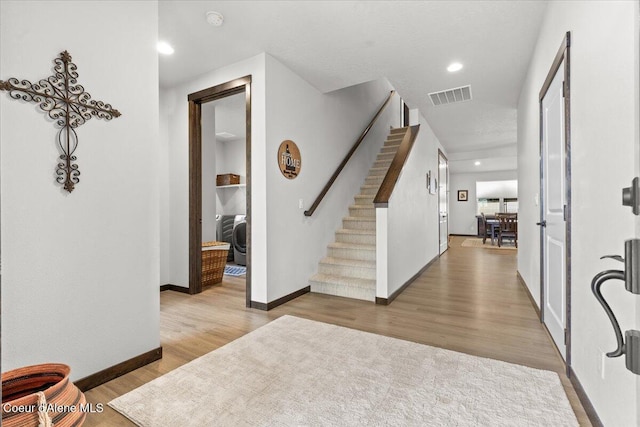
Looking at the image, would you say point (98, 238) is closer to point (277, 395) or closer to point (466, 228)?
point (277, 395)

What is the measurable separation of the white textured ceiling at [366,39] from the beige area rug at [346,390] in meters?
2.58

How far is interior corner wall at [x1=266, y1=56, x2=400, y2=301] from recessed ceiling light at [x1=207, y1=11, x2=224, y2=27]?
0.65m

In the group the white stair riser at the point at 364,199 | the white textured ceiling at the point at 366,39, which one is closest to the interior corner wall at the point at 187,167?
the white textured ceiling at the point at 366,39

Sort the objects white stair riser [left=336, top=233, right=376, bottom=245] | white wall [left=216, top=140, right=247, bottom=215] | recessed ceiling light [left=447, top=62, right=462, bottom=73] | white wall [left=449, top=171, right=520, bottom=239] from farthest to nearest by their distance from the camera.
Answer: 1. white wall [left=449, top=171, right=520, bottom=239]
2. white wall [left=216, top=140, right=247, bottom=215]
3. white stair riser [left=336, top=233, right=376, bottom=245]
4. recessed ceiling light [left=447, top=62, right=462, bottom=73]

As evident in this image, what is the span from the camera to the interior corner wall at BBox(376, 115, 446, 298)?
3672 mm

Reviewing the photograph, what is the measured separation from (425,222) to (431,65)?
8.18ft

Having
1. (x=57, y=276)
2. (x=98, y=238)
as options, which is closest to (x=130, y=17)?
(x=98, y=238)

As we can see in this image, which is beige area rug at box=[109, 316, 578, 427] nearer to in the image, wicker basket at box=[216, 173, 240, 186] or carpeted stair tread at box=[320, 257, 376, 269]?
carpeted stair tread at box=[320, 257, 376, 269]

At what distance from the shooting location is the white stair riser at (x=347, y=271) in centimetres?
386

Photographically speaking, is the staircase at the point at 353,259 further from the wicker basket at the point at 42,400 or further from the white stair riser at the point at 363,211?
the wicker basket at the point at 42,400

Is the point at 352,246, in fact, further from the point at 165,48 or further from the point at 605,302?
the point at 605,302

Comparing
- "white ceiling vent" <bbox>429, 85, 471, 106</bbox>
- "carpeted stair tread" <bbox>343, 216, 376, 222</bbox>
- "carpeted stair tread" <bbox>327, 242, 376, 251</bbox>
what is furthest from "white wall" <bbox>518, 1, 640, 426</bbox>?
"carpeted stair tread" <bbox>343, 216, 376, 222</bbox>

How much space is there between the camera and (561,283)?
2289 mm

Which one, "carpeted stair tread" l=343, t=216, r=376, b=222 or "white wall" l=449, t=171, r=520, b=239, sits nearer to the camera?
"carpeted stair tread" l=343, t=216, r=376, b=222
